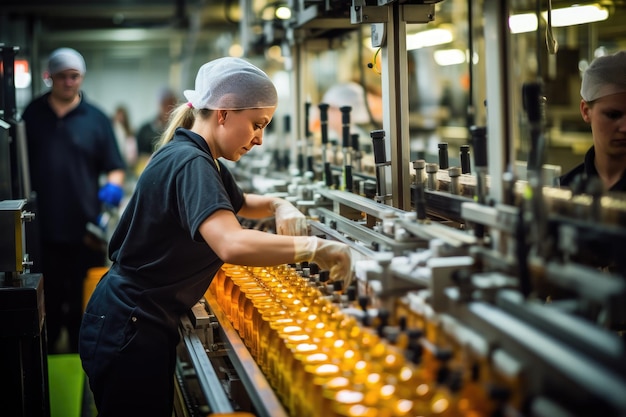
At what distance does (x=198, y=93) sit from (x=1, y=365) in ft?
3.94

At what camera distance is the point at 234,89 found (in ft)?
7.38

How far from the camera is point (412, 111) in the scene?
9.67 meters

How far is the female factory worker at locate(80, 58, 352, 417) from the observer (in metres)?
2.22

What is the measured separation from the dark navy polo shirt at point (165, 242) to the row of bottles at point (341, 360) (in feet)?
0.67

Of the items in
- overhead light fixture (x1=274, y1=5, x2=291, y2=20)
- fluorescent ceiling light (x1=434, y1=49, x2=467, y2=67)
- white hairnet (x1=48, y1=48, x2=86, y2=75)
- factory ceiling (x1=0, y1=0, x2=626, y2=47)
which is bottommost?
white hairnet (x1=48, y1=48, x2=86, y2=75)

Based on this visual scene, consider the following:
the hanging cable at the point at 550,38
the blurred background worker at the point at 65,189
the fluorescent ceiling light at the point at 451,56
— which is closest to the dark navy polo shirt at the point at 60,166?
the blurred background worker at the point at 65,189

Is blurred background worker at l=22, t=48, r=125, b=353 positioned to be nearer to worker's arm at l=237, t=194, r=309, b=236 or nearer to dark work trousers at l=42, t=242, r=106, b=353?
dark work trousers at l=42, t=242, r=106, b=353

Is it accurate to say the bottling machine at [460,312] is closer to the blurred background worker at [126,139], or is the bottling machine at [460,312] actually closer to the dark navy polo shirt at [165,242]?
the dark navy polo shirt at [165,242]

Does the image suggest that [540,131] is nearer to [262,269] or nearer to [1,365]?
[262,269]

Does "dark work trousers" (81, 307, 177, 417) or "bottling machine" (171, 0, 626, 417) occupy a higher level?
"bottling machine" (171, 0, 626, 417)

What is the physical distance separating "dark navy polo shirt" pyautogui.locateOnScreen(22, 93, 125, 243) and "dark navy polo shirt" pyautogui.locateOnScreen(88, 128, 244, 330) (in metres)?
2.58

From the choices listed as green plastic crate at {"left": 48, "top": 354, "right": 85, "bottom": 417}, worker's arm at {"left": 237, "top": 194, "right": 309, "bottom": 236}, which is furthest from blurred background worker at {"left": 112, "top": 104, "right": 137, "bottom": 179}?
worker's arm at {"left": 237, "top": 194, "right": 309, "bottom": 236}

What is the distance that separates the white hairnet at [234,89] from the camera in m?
2.25

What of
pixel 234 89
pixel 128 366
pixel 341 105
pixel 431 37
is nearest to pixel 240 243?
pixel 234 89
